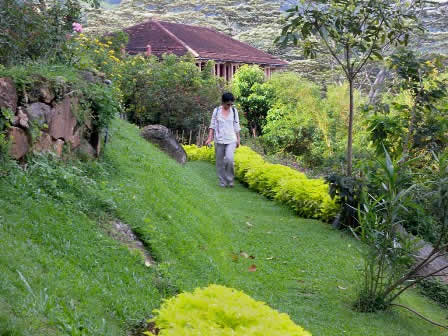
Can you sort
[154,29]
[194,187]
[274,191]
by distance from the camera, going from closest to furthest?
[194,187]
[274,191]
[154,29]

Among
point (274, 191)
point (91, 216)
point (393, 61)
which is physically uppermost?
point (393, 61)

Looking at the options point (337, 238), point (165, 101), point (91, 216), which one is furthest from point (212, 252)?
point (165, 101)

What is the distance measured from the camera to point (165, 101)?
1780 centimetres

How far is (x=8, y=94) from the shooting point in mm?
5047

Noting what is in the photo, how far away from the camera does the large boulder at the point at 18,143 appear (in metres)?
4.99

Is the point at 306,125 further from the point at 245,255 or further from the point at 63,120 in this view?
the point at 63,120

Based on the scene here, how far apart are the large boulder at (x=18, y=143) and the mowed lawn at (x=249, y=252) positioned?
103 centimetres

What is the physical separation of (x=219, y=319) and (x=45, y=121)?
11.0ft

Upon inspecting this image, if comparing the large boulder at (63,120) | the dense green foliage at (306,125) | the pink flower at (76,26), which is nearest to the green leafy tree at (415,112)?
the pink flower at (76,26)

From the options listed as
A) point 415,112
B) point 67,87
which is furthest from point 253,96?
point 67,87

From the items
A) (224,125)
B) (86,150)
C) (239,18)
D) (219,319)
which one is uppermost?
(239,18)

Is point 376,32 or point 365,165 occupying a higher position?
point 376,32

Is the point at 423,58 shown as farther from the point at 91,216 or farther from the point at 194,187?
the point at 91,216

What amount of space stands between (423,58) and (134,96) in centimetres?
1045
